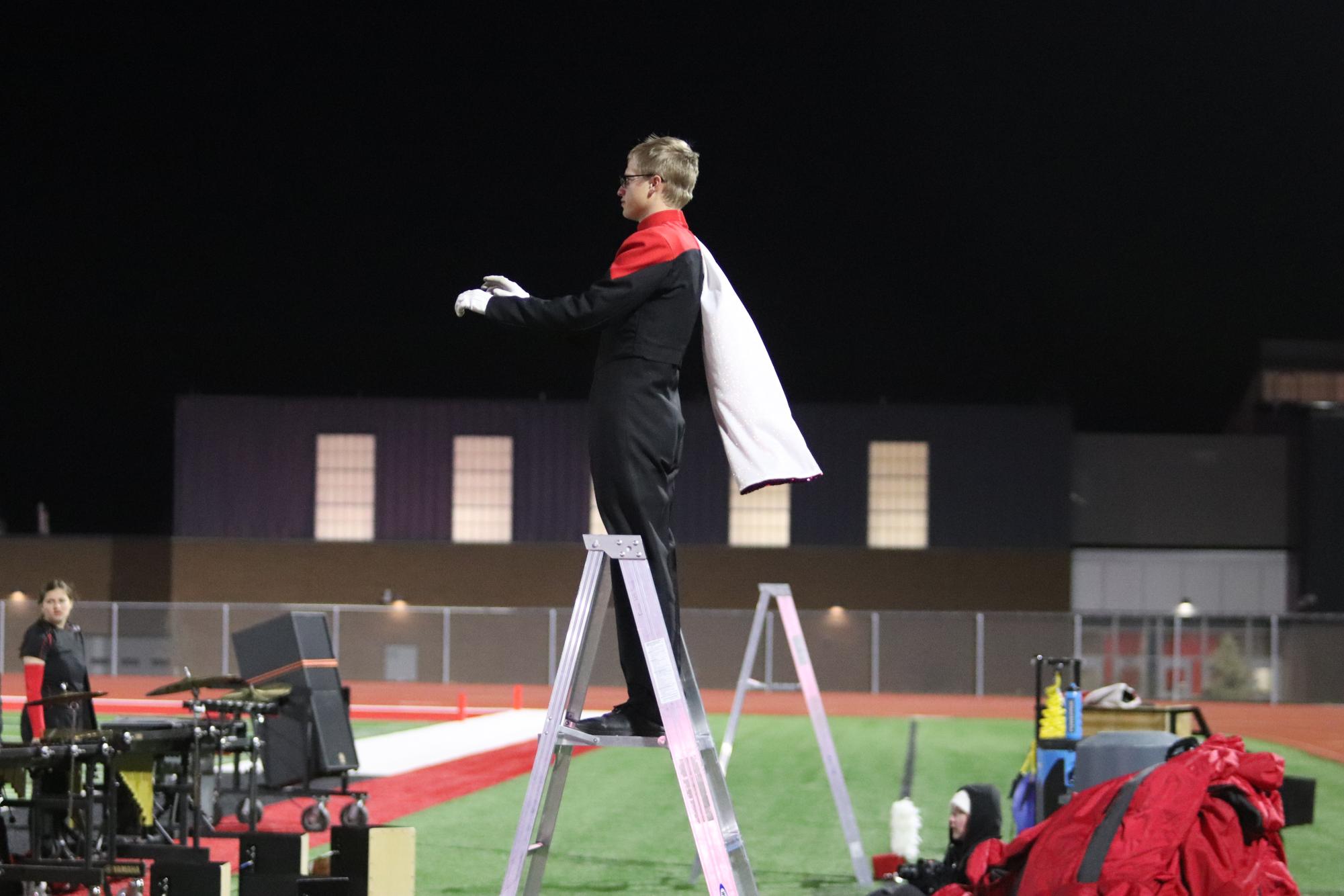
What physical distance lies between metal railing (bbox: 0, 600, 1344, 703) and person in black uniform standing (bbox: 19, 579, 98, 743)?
23.8 meters

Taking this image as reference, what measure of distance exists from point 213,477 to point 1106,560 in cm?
2203

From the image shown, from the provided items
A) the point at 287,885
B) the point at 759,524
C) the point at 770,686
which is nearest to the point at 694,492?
the point at 759,524

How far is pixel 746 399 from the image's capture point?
5.14 meters

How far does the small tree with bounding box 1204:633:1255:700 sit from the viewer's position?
34.7 metres

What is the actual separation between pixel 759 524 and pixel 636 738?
35.6 metres

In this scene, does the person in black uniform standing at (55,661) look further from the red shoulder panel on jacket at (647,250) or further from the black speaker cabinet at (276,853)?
the red shoulder panel on jacket at (647,250)

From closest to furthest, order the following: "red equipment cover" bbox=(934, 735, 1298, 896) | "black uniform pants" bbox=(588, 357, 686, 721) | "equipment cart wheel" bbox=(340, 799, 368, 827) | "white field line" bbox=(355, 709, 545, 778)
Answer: "black uniform pants" bbox=(588, 357, 686, 721) → "red equipment cover" bbox=(934, 735, 1298, 896) → "equipment cart wheel" bbox=(340, 799, 368, 827) → "white field line" bbox=(355, 709, 545, 778)

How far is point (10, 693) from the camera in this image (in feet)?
102

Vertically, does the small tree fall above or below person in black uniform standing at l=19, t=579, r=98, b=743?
below

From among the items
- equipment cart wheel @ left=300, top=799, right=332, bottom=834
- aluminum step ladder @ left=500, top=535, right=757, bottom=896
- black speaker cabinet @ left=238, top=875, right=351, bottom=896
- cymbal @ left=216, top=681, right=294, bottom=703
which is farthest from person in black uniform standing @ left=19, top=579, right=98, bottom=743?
aluminum step ladder @ left=500, top=535, right=757, bottom=896

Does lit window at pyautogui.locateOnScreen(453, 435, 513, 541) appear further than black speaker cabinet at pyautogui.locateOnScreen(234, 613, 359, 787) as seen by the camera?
Yes

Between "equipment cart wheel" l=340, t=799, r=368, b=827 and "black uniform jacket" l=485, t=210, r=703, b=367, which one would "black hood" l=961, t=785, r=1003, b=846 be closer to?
"black uniform jacket" l=485, t=210, r=703, b=367

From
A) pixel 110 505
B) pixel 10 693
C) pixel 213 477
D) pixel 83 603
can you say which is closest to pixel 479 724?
pixel 10 693

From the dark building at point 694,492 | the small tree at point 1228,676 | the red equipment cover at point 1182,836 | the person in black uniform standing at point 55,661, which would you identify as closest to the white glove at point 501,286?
the red equipment cover at point 1182,836
